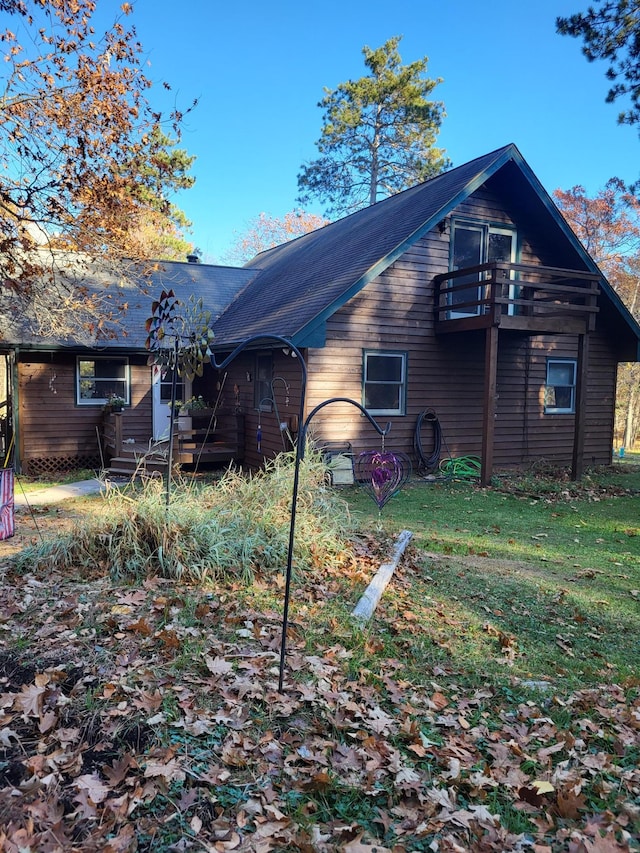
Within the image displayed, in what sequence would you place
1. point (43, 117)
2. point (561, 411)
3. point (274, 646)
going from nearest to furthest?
point (274, 646) → point (43, 117) → point (561, 411)

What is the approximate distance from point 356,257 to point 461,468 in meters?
4.90

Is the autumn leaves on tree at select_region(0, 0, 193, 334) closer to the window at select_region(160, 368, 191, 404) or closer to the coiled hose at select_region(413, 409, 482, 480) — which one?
the window at select_region(160, 368, 191, 404)

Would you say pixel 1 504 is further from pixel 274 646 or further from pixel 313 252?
pixel 313 252

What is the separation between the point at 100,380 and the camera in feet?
44.0

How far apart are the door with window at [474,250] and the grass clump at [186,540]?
26.0 feet

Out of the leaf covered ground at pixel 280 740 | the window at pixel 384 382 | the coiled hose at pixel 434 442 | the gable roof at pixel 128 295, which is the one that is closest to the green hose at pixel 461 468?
the coiled hose at pixel 434 442

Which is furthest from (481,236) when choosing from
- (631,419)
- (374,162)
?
(631,419)

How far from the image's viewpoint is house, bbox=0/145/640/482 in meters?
11.1

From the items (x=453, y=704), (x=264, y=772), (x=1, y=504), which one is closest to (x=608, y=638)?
(x=453, y=704)

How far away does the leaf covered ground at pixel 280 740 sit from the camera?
2299 millimetres

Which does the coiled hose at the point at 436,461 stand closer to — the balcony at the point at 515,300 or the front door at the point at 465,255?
the balcony at the point at 515,300

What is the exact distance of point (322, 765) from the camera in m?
2.70

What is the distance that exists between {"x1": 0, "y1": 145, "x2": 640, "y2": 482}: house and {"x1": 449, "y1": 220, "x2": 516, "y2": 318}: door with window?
1.2 inches

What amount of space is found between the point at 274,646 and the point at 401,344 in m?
8.72
